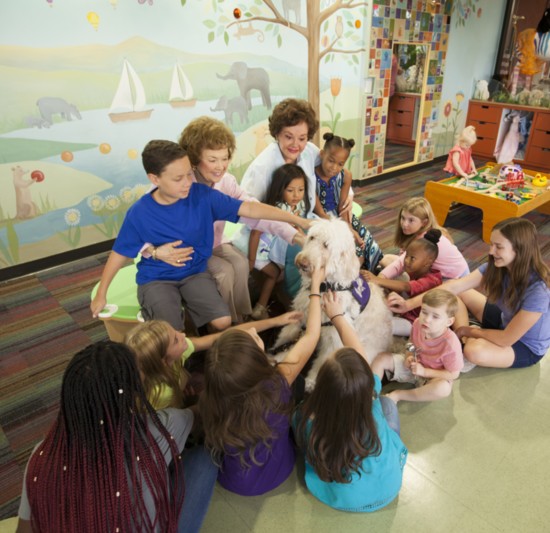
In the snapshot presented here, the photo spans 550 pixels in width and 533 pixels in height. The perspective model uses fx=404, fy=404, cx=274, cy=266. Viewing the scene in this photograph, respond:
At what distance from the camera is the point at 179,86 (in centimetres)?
380

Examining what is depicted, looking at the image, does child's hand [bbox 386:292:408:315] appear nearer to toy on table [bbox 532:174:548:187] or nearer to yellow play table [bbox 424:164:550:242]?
yellow play table [bbox 424:164:550:242]

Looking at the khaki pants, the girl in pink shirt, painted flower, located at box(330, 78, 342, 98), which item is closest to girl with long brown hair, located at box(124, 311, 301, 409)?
the khaki pants

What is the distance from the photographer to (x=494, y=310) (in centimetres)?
234

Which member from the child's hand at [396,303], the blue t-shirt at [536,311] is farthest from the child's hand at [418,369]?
the blue t-shirt at [536,311]

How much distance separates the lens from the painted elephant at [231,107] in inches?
162

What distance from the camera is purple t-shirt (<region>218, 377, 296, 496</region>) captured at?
1378 mm

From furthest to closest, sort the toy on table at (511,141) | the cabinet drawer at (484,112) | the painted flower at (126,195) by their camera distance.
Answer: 1. the cabinet drawer at (484,112)
2. the toy on table at (511,141)
3. the painted flower at (126,195)

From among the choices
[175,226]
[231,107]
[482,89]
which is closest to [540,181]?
[231,107]

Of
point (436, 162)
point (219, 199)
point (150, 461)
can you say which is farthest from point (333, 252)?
point (436, 162)

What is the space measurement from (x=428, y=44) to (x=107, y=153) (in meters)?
4.62

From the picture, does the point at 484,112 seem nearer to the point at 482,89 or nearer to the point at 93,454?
the point at 482,89

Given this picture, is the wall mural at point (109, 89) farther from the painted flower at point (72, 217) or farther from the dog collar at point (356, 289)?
the dog collar at point (356, 289)

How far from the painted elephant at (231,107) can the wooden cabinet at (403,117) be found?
395 centimetres

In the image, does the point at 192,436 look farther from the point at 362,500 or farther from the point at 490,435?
the point at 490,435
